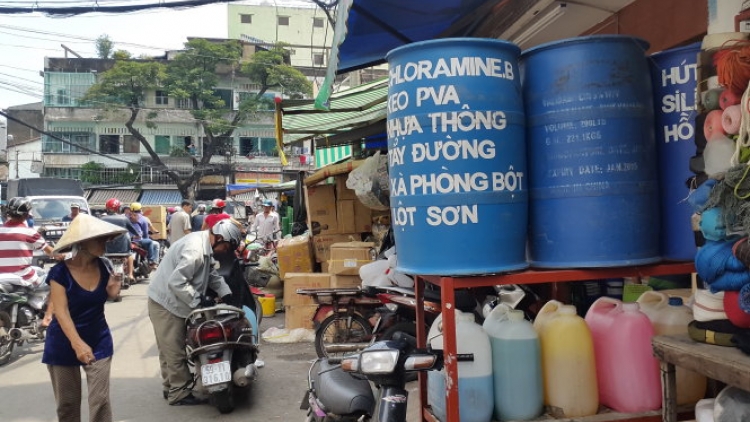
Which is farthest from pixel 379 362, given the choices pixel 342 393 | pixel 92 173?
pixel 92 173

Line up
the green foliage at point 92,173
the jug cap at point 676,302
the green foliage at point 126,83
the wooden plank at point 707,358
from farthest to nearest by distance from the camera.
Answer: the green foliage at point 92,173 → the green foliage at point 126,83 → the jug cap at point 676,302 → the wooden plank at point 707,358

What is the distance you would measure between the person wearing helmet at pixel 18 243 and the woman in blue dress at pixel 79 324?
361cm

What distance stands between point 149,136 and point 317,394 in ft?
127

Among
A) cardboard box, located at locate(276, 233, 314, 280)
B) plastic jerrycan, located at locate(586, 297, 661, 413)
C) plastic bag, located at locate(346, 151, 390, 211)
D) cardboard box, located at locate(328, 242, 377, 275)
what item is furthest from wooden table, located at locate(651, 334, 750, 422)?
cardboard box, located at locate(276, 233, 314, 280)

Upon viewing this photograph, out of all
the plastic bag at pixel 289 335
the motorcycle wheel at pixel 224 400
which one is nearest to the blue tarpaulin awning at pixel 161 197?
the plastic bag at pixel 289 335

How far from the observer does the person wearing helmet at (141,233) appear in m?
13.3

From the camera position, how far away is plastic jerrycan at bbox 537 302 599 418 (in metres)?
2.49

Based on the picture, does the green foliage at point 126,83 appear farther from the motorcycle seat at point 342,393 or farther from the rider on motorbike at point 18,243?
the motorcycle seat at point 342,393

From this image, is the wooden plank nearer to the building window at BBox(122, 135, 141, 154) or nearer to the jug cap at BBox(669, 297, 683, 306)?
the jug cap at BBox(669, 297, 683, 306)

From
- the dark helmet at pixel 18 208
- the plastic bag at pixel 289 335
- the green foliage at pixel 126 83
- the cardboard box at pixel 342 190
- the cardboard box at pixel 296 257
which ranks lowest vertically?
the plastic bag at pixel 289 335

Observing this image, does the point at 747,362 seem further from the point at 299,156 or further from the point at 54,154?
the point at 54,154

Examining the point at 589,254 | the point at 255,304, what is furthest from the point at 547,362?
the point at 255,304

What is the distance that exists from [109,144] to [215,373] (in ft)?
124

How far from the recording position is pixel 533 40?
5320 mm
